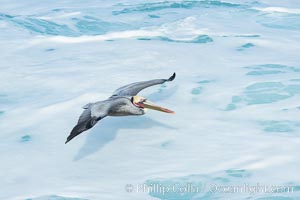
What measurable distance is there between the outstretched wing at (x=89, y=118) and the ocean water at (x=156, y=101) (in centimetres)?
60

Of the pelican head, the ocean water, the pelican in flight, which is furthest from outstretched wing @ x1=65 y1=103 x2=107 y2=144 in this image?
the pelican head

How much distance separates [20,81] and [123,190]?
4.00m

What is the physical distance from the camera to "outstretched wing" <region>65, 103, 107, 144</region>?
5.54 metres

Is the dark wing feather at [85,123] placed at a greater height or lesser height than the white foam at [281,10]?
greater

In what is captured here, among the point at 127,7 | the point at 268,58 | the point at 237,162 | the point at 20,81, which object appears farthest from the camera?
the point at 127,7

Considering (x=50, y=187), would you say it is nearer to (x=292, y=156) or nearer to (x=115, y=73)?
(x=292, y=156)

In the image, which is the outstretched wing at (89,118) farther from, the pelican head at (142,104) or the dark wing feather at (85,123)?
the pelican head at (142,104)

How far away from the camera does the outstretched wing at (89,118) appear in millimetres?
5539

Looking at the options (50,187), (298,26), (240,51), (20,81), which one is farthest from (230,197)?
(298,26)

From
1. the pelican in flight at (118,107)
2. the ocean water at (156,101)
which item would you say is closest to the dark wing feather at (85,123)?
the pelican in flight at (118,107)

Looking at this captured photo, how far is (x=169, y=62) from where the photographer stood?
975cm

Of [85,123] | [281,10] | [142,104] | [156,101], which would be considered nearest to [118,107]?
[142,104]

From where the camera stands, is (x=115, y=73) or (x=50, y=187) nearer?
(x=50, y=187)

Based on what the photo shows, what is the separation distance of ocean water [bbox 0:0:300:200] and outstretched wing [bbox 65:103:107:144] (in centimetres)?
60
